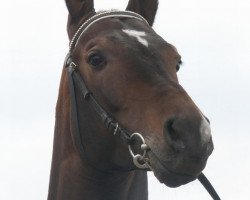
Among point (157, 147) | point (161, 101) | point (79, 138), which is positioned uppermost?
point (161, 101)

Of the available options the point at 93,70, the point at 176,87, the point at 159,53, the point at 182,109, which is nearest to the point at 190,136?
the point at 182,109

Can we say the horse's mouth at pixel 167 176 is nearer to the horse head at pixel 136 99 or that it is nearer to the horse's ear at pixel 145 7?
the horse head at pixel 136 99

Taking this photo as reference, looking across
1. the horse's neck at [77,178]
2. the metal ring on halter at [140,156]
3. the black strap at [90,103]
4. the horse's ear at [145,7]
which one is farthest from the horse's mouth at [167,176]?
the horse's ear at [145,7]

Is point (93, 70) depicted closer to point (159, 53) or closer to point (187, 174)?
point (159, 53)

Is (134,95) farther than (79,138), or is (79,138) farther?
(79,138)

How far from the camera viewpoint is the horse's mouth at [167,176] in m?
5.28

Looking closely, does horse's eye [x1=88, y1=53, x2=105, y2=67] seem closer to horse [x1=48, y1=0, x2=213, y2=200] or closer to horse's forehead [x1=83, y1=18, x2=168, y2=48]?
horse [x1=48, y1=0, x2=213, y2=200]

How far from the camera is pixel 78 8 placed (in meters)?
6.95

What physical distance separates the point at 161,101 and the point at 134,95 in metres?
0.43

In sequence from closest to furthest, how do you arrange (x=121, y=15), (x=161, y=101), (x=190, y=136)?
(x=190, y=136) < (x=161, y=101) < (x=121, y=15)

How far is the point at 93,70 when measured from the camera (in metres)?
6.18

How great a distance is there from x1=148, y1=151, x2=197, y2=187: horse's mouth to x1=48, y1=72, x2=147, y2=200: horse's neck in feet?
3.49

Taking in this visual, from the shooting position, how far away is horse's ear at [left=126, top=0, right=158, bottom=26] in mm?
7285

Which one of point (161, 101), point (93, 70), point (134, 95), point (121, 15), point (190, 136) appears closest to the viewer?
point (190, 136)
